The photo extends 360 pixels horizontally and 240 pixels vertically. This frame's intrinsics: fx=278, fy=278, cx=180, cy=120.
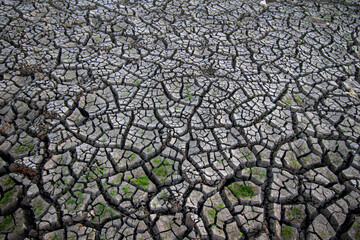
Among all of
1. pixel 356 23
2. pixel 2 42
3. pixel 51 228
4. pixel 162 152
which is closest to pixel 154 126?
pixel 162 152

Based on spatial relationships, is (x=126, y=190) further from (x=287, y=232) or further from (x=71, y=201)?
(x=287, y=232)

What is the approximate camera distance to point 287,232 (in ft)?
7.91

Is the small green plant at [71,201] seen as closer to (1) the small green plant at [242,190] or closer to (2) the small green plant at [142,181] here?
(2) the small green plant at [142,181]

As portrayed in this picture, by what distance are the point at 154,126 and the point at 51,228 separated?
1.42 m

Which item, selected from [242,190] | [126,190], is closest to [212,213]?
[242,190]

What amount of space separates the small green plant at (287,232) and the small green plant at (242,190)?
0.38 metres

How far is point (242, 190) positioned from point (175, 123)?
1.06 metres

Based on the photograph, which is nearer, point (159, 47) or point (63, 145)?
point (63, 145)

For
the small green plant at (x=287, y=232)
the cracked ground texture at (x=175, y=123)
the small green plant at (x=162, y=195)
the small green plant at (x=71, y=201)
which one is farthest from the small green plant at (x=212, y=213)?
the small green plant at (x=71, y=201)

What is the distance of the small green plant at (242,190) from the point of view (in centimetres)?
264

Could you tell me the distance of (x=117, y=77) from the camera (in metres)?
3.77

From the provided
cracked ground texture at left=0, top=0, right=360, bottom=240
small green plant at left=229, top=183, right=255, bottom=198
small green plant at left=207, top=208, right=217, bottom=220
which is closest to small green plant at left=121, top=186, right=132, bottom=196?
cracked ground texture at left=0, top=0, right=360, bottom=240

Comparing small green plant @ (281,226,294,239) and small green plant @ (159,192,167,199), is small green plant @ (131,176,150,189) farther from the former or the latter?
small green plant @ (281,226,294,239)

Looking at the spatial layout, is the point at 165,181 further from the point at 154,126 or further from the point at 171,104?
the point at 171,104
